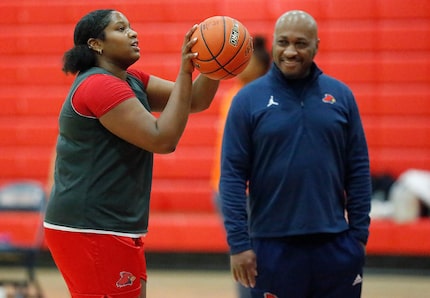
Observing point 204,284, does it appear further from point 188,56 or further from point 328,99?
point 188,56

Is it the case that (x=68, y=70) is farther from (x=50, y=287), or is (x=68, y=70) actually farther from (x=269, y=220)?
(x=50, y=287)

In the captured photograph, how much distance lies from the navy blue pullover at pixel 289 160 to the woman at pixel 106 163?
0.42 meters

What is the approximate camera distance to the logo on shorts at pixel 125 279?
2.82 meters

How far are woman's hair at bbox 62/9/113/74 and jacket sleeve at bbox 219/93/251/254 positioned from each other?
2.03 ft

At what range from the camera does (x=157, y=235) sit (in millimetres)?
6875

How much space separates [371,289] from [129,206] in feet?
12.1

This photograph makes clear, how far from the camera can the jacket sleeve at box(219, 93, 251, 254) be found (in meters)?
3.13

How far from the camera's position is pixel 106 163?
9.11ft

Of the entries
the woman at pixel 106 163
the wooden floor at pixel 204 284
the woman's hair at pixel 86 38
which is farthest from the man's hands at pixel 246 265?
the wooden floor at pixel 204 284

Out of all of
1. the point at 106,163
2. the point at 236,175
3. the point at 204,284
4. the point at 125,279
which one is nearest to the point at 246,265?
the point at 236,175

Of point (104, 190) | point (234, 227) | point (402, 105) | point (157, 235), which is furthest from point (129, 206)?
point (402, 105)

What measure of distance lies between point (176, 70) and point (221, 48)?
4.66 metres

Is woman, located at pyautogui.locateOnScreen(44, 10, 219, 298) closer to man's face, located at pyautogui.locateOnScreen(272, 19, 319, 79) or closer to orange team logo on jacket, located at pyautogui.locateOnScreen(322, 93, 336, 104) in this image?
man's face, located at pyautogui.locateOnScreen(272, 19, 319, 79)

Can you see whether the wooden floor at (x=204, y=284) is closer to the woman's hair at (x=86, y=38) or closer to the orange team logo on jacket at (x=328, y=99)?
the orange team logo on jacket at (x=328, y=99)
